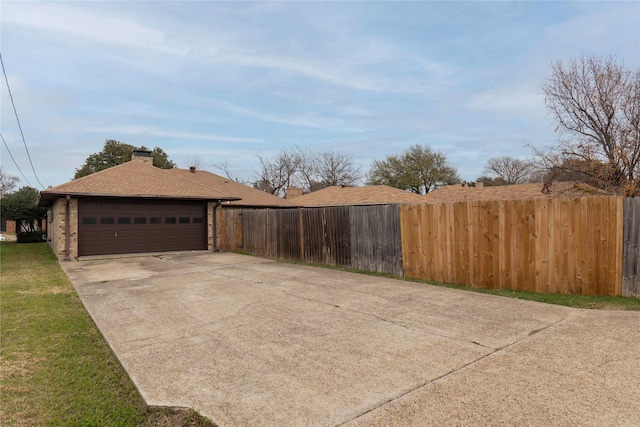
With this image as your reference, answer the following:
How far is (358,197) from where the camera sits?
24422mm

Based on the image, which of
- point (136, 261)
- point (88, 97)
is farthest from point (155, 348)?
point (88, 97)

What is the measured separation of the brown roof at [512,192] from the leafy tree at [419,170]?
50.7 feet

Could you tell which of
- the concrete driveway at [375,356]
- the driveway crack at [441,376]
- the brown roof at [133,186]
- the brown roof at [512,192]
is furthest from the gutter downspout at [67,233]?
the brown roof at [512,192]

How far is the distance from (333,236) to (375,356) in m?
7.31

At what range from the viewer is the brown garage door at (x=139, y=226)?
569 inches

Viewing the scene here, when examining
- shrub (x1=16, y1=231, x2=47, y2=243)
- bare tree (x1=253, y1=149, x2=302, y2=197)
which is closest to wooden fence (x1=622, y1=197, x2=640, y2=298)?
shrub (x1=16, y1=231, x2=47, y2=243)

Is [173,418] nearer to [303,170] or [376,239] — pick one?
[376,239]

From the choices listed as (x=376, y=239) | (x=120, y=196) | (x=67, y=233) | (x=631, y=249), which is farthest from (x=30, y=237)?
(x=631, y=249)

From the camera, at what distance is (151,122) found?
24.3 m

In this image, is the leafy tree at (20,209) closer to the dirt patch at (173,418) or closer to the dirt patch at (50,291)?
the dirt patch at (50,291)

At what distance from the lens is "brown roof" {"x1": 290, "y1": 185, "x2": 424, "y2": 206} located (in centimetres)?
2289

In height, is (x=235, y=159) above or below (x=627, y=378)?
above

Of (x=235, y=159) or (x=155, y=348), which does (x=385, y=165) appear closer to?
(x=235, y=159)

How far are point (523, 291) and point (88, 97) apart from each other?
60.5ft
